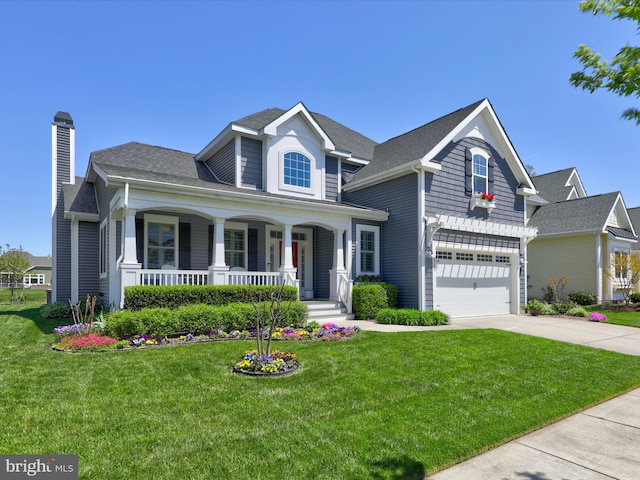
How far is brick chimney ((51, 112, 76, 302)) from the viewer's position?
1420cm

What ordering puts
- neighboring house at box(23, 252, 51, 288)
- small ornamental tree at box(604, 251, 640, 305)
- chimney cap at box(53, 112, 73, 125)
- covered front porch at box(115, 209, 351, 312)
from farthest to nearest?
1. neighboring house at box(23, 252, 51, 288)
2. small ornamental tree at box(604, 251, 640, 305)
3. chimney cap at box(53, 112, 73, 125)
4. covered front porch at box(115, 209, 351, 312)

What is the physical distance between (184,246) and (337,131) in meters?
9.20

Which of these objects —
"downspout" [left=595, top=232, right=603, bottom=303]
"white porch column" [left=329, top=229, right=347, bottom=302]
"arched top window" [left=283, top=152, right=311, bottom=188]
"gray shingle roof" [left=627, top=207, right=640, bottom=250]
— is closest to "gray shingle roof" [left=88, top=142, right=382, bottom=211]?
"arched top window" [left=283, top=152, right=311, bottom=188]

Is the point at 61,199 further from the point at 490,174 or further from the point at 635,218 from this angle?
the point at 635,218

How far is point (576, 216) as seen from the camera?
1933cm

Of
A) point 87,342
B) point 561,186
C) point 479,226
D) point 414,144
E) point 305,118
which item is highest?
point 305,118

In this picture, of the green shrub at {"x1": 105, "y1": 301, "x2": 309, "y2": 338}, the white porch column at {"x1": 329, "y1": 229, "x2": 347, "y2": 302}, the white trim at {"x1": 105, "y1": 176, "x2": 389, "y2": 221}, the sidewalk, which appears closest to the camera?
the sidewalk

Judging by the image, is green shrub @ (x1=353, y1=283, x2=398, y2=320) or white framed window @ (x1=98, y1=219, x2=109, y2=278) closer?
green shrub @ (x1=353, y1=283, x2=398, y2=320)

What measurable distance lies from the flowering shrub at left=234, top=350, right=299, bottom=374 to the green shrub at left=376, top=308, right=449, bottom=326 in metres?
5.66

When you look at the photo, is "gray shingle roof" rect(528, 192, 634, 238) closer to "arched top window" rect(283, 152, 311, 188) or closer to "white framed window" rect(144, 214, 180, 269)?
"arched top window" rect(283, 152, 311, 188)

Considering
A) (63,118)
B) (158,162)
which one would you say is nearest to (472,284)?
(158,162)

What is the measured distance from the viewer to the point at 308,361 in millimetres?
6199

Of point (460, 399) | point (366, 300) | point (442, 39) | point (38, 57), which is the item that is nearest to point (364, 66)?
point (442, 39)

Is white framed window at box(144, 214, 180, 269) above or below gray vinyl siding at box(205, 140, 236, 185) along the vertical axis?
below
